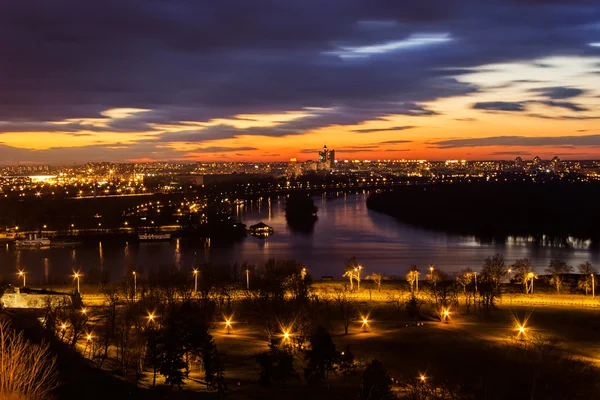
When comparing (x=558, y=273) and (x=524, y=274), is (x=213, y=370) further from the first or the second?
(x=558, y=273)

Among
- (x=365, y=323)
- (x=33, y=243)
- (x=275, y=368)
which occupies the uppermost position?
(x=275, y=368)

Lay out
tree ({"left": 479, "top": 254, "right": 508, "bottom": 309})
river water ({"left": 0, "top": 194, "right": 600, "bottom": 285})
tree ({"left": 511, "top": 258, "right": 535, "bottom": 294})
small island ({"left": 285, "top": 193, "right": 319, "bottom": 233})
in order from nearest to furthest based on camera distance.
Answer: tree ({"left": 479, "top": 254, "right": 508, "bottom": 309})
tree ({"left": 511, "top": 258, "right": 535, "bottom": 294})
river water ({"left": 0, "top": 194, "right": 600, "bottom": 285})
small island ({"left": 285, "top": 193, "right": 319, "bottom": 233})

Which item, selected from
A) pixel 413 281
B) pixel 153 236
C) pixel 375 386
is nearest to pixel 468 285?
pixel 413 281

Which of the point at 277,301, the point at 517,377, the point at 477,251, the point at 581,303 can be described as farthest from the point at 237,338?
the point at 477,251

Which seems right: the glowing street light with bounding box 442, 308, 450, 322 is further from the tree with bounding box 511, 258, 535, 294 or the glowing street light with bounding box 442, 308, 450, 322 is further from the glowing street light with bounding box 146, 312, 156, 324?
the glowing street light with bounding box 146, 312, 156, 324

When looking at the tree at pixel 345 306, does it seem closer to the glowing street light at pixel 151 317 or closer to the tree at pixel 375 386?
the glowing street light at pixel 151 317

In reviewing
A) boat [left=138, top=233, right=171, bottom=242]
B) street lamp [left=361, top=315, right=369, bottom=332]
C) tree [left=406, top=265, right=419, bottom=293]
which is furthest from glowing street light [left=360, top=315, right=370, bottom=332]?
boat [left=138, top=233, right=171, bottom=242]
